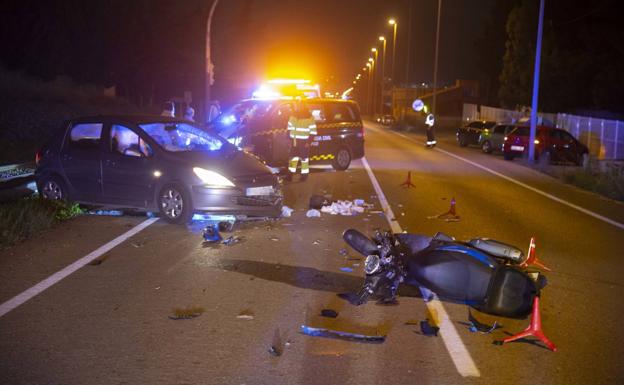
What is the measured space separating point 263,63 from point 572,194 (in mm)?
74813

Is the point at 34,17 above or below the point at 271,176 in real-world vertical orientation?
above

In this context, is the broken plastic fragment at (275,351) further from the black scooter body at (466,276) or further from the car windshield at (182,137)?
the car windshield at (182,137)

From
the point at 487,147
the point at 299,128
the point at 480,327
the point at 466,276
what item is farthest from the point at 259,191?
the point at 487,147

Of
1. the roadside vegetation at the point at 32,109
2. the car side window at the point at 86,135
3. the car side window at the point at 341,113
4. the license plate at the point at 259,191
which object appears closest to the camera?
the license plate at the point at 259,191

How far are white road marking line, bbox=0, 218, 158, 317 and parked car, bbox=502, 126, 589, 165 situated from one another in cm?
1968

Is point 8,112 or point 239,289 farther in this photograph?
point 8,112

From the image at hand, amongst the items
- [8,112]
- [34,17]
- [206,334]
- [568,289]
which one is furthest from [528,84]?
[206,334]

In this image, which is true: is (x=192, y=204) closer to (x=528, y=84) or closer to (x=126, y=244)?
(x=126, y=244)

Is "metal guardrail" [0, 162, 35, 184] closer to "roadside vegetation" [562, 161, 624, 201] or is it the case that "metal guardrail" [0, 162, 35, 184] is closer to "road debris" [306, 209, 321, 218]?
"road debris" [306, 209, 321, 218]

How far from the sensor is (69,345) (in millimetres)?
5344

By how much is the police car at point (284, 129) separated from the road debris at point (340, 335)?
10.6 meters

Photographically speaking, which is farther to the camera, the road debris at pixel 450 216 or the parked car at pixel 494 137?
the parked car at pixel 494 137

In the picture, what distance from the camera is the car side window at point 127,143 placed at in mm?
10625

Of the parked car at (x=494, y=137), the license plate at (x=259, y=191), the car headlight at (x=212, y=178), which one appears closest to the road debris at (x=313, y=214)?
the license plate at (x=259, y=191)
